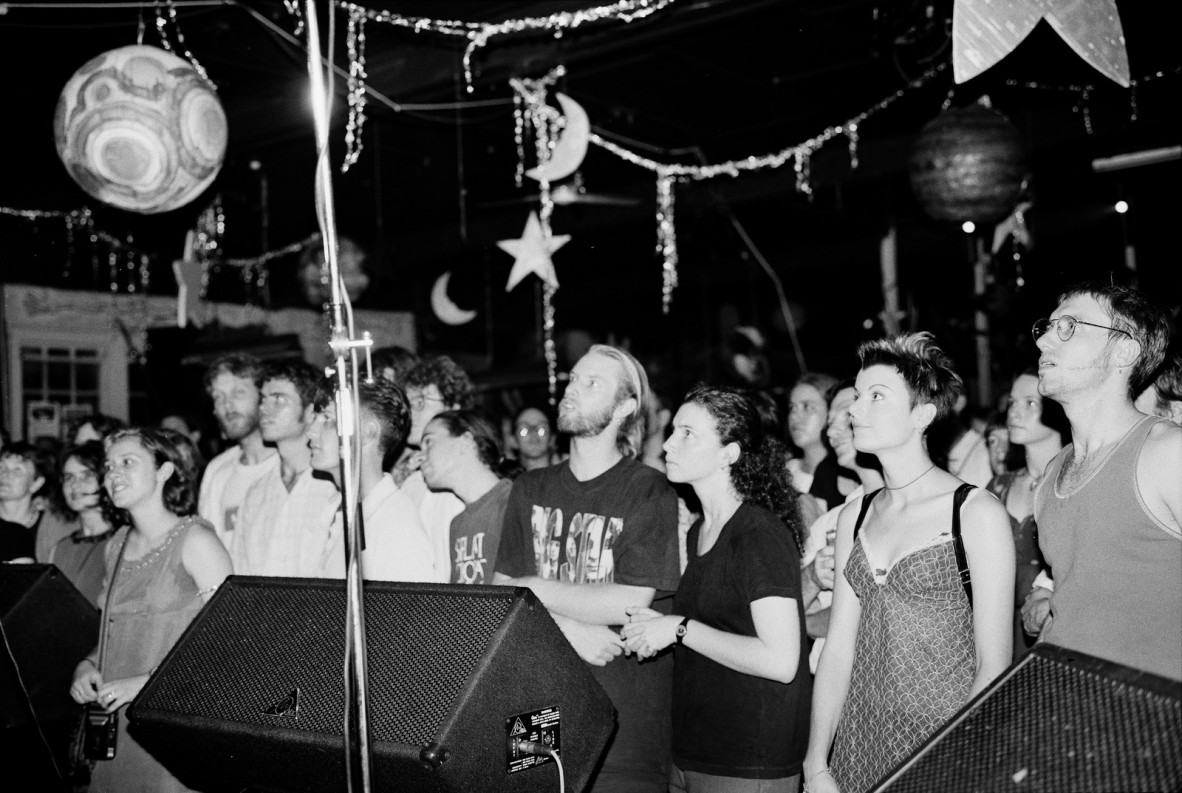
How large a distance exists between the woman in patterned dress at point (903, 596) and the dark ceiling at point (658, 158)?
56 cm

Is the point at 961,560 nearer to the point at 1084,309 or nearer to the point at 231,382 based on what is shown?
the point at 1084,309

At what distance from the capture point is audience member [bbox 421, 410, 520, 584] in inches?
123

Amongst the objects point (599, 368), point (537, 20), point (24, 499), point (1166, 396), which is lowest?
point (24, 499)

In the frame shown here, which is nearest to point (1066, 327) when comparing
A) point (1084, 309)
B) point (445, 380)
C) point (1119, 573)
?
point (1084, 309)

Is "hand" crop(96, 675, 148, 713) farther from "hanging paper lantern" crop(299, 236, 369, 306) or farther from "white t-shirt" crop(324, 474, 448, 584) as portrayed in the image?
"hanging paper lantern" crop(299, 236, 369, 306)

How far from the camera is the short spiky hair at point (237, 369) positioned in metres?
4.11

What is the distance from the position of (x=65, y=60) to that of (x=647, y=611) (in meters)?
5.22

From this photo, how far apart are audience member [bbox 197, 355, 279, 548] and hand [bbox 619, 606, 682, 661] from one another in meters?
2.01

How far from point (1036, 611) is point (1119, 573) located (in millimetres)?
586

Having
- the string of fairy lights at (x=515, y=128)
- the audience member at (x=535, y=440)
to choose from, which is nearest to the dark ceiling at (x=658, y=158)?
the string of fairy lights at (x=515, y=128)

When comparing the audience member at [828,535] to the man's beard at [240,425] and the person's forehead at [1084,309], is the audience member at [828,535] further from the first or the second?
the man's beard at [240,425]

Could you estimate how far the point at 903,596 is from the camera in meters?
2.14

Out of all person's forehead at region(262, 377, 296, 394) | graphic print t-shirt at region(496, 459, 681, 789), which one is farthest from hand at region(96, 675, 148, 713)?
person's forehead at region(262, 377, 296, 394)

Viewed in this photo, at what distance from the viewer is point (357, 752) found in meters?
1.89
